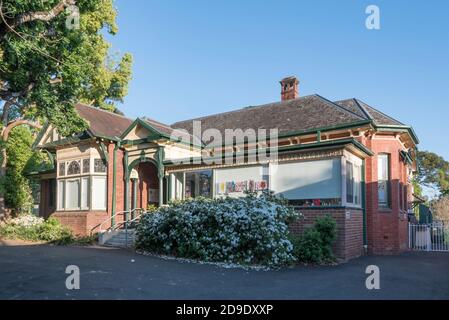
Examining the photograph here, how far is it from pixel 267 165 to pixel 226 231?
3.68 metres

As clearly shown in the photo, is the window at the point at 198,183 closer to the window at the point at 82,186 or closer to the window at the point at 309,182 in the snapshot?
the window at the point at 309,182

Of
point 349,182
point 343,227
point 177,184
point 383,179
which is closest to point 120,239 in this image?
point 177,184

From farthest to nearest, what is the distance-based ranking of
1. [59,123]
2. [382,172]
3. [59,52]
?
[382,172] → [59,123] → [59,52]

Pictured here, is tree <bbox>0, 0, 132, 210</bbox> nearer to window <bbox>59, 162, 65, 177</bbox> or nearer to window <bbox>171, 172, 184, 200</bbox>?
window <bbox>171, 172, 184, 200</bbox>

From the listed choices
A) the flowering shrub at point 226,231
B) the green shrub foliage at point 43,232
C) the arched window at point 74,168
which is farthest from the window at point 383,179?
the arched window at point 74,168

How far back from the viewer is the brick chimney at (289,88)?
76.3 ft

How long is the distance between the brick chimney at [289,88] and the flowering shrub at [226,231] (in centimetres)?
1136

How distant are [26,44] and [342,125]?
428 inches

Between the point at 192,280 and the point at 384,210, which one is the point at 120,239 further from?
the point at 384,210

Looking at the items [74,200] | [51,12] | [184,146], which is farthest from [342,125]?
[74,200]

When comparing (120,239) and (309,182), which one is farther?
(120,239)

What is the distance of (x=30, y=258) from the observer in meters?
10.9

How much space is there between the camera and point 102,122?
20.0 metres

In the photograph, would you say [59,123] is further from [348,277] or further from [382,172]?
[382,172]
